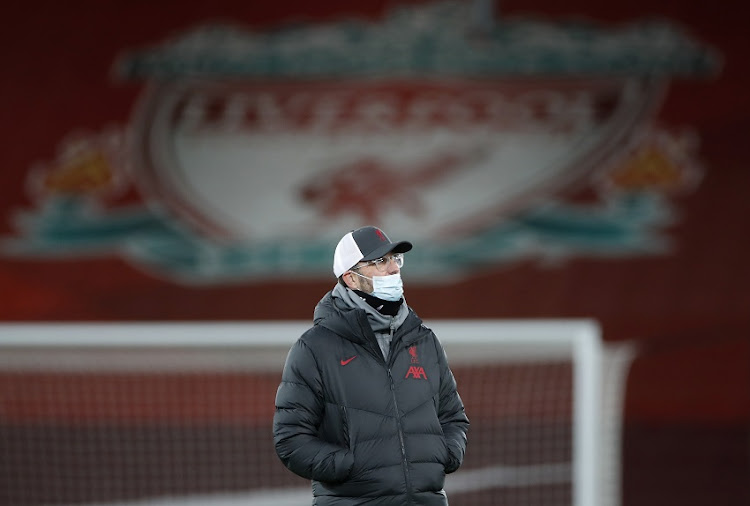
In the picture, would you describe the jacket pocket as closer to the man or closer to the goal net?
the man

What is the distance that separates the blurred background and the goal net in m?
1.01

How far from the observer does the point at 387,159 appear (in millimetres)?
8648

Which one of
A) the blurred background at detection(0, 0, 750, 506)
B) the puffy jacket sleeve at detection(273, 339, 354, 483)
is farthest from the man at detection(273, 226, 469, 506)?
the blurred background at detection(0, 0, 750, 506)

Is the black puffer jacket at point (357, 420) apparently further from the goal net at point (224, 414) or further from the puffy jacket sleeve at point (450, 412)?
the goal net at point (224, 414)

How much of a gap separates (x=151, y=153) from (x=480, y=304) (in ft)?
→ 10.2

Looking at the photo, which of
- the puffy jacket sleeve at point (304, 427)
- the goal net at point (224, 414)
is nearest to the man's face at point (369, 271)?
the puffy jacket sleeve at point (304, 427)

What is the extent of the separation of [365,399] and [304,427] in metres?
0.12

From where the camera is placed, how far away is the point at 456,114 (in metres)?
8.80

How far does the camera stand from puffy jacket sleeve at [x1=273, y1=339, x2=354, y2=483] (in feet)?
5.98

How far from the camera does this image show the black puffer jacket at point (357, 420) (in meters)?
1.84

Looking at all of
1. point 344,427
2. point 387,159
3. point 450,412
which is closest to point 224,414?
point 387,159

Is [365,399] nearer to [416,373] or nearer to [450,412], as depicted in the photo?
[416,373]

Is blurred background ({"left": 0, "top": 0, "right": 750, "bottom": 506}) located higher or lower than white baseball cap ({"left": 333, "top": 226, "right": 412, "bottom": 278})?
higher

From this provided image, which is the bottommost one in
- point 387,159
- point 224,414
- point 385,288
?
point 224,414
